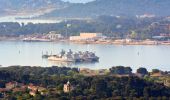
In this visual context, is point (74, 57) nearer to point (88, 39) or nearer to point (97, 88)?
point (88, 39)

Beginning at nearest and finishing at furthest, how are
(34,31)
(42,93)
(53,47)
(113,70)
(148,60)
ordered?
(42,93) → (113,70) → (148,60) → (53,47) → (34,31)

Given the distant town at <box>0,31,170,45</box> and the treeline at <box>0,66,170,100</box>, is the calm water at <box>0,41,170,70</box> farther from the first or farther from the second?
the treeline at <box>0,66,170,100</box>

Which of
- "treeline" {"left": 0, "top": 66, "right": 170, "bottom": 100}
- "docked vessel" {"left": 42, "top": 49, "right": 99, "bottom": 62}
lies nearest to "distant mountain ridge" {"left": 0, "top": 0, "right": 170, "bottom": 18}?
"docked vessel" {"left": 42, "top": 49, "right": 99, "bottom": 62}

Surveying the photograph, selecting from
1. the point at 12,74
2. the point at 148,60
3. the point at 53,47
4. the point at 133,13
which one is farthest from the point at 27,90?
the point at 133,13

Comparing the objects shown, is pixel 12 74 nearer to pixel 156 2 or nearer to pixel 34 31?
pixel 34 31

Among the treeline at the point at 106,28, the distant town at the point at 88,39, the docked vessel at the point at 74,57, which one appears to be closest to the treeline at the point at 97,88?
the docked vessel at the point at 74,57

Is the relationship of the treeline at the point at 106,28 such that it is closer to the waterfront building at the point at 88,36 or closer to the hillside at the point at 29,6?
the waterfront building at the point at 88,36
